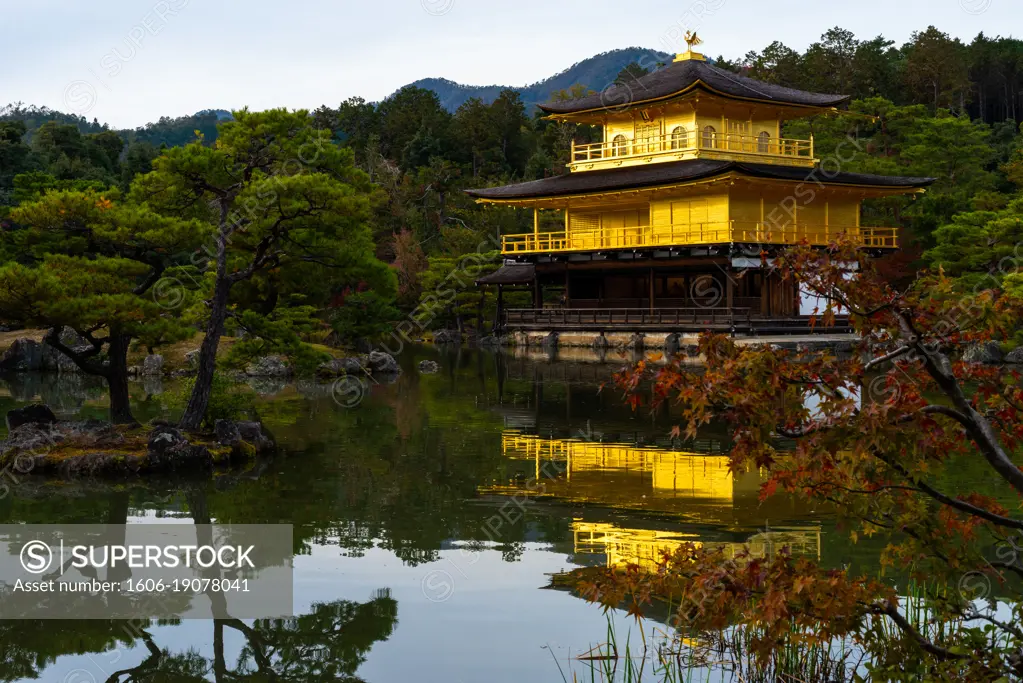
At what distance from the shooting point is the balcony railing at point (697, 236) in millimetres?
37500

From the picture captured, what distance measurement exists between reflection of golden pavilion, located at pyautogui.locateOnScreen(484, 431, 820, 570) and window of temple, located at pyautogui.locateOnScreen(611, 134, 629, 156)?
89.2 feet

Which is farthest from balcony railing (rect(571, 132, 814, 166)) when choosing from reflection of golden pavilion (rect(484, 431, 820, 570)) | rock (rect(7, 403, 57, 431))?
rock (rect(7, 403, 57, 431))

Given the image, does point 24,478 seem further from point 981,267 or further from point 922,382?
point 981,267

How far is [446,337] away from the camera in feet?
172

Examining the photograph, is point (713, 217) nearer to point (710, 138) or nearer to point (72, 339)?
point (710, 138)

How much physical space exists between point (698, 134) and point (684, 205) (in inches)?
120

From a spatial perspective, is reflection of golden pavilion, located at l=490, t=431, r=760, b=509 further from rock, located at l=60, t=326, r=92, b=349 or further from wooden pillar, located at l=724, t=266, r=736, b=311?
rock, located at l=60, t=326, r=92, b=349

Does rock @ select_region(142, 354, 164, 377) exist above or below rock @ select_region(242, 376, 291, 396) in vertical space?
above

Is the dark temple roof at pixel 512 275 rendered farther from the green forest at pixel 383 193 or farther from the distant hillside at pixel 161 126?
the distant hillside at pixel 161 126

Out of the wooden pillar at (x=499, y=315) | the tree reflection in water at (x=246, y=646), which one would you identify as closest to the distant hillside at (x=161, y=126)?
the wooden pillar at (x=499, y=315)

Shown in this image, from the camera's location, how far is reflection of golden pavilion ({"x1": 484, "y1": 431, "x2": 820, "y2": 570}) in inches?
405

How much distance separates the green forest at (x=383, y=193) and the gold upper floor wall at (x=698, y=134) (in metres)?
5.92

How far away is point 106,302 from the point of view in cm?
1498

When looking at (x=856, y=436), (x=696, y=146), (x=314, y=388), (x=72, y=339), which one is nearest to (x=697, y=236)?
(x=696, y=146)
